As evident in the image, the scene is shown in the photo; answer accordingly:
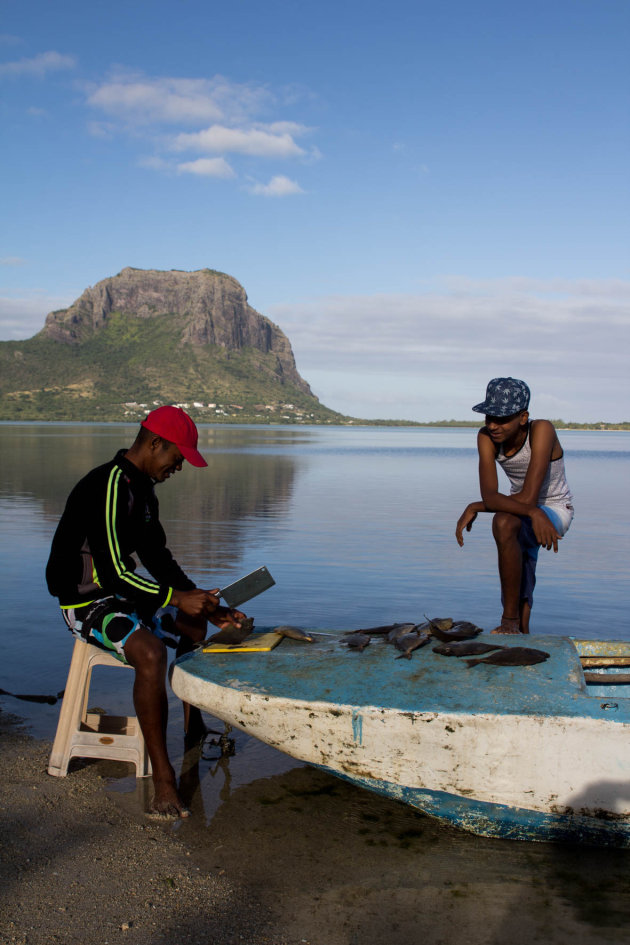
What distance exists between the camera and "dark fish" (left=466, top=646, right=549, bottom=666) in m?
4.02

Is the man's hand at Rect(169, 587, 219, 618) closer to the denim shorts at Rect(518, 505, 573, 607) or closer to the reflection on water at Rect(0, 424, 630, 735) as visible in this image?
the reflection on water at Rect(0, 424, 630, 735)

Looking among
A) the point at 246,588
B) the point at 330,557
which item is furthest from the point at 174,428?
the point at 330,557

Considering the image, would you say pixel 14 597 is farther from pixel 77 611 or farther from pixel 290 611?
pixel 77 611

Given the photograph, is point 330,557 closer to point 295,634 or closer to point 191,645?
point 191,645

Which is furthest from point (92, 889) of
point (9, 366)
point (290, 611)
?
point (9, 366)

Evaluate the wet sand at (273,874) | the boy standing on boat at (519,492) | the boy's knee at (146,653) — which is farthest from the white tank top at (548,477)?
the boy's knee at (146,653)

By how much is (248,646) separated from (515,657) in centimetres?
152

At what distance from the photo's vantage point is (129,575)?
4145 millimetres

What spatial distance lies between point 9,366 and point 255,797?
17161 cm

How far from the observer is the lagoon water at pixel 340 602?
11.9 feet

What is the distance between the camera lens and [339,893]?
3.42 m

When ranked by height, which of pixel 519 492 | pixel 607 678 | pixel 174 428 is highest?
pixel 174 428

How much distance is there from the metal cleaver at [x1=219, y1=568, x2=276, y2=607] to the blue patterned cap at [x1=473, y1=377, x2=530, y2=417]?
185cm

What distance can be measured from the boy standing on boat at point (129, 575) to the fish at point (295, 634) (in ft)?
1.59
